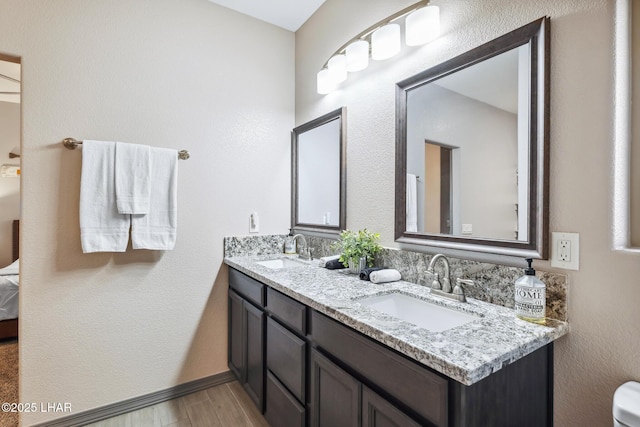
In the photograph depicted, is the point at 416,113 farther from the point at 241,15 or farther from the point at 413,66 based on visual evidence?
the point at 241,15

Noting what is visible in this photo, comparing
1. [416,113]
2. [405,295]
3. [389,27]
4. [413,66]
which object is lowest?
[405,295]

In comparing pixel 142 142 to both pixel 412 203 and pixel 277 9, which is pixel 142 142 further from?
pixel 412 203

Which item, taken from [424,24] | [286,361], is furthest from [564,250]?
[286,361]

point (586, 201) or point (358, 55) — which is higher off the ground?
point (358, 55)

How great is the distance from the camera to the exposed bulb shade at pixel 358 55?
1.70 m

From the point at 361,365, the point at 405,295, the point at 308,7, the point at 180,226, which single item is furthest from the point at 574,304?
the point at 308,7

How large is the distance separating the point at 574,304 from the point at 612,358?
163 millimetres

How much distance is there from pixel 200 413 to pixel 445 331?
164cm

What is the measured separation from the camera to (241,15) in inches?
88.2

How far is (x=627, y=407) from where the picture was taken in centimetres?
75

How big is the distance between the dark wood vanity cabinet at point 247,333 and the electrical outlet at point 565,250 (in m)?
1.28

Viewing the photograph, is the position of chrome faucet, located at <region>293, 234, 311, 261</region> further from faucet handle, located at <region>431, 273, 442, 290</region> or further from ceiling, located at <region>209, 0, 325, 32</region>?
ceiling, located at <region>209, 0, 325, 32</region>

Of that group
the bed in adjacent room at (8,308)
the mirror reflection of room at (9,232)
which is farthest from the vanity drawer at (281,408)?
the bed in adjacent room at (8,308)

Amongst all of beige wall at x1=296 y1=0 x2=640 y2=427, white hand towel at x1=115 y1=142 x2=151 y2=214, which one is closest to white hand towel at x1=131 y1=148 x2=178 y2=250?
white hand towel at x1=115 y1=142 x2=151 y2=214
